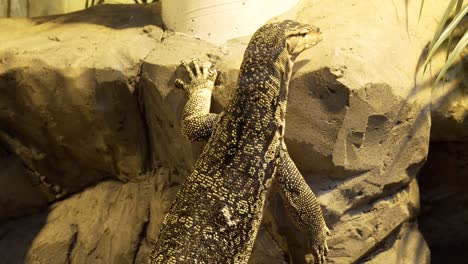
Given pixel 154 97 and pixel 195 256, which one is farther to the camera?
pixel 154 97

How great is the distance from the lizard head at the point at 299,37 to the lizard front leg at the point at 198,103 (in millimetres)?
599

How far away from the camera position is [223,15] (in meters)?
4.05

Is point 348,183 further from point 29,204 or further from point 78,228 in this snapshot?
point 29,204

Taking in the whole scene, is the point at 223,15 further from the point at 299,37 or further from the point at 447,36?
the point at 447,36

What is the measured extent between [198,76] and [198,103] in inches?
7.3

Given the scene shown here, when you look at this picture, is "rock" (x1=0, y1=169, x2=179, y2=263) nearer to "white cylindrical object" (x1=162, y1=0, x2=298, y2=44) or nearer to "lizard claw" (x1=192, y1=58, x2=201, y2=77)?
"lizard claw" (x1=192, y1=58, x2=201, y2=77)

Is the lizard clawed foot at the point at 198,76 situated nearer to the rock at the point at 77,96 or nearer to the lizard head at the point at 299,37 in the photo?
the rock at the point at 77,96

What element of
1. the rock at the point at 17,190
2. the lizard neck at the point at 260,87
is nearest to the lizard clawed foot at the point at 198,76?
the lizard neck at the point at 260,87

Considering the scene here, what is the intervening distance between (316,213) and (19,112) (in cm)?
245

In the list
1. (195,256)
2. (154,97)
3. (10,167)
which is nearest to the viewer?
(195,256)

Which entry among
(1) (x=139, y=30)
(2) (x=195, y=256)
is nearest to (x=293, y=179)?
(2) (x=195, y=256)

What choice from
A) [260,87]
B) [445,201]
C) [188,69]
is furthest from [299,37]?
[445,201]

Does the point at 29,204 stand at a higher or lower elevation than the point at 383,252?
lower

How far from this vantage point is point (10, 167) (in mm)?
4828
